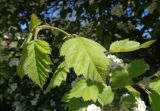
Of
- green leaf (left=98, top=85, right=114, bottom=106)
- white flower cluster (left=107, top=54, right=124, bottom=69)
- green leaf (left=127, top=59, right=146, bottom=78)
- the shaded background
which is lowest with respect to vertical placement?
green leaf (left=98, top=85, right=114, bottom=106)

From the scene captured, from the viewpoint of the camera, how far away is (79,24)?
4.81m

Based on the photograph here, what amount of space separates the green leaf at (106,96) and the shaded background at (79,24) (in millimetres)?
2206

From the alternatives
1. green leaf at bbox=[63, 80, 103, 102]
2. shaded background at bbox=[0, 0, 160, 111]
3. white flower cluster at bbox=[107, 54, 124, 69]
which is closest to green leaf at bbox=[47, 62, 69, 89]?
green leaf at bbox=[63, 80, 103, 102]

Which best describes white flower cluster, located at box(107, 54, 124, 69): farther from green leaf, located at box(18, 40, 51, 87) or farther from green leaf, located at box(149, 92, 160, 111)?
green leaf, located at box(18, 40, 51, 87)

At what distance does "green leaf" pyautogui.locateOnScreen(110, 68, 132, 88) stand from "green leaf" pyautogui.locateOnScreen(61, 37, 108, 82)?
0.18 m

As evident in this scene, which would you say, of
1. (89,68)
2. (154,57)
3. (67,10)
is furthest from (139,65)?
(67,10)

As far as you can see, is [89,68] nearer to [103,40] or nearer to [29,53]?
[29,53]

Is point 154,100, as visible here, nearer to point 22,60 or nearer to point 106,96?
point 106,96

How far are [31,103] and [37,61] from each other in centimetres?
509

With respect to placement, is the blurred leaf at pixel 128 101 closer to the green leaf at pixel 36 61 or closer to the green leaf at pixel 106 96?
the green leaf at pixel 106 96

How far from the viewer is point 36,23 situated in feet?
3.90

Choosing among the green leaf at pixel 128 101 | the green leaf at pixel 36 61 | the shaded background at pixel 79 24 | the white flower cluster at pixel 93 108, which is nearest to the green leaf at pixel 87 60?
Result: the green leaf at pixel 36 61

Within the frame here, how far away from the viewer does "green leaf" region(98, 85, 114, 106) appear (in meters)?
1.26

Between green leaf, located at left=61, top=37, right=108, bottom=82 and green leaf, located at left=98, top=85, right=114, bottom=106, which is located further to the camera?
green leaf, located at left=98, top=85, right=114, bottom=106
